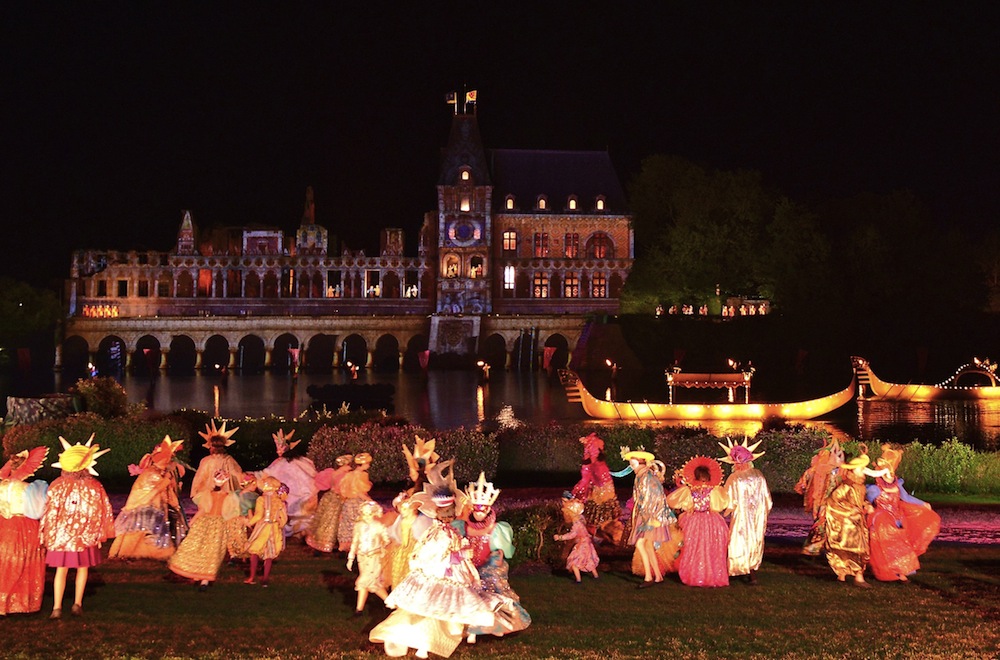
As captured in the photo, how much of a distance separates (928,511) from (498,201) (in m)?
76.9

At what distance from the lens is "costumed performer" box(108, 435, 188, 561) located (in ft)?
46.1

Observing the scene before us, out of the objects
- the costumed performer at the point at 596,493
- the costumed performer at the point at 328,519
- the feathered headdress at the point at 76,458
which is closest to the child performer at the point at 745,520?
the costumed performer at the point at 596,493

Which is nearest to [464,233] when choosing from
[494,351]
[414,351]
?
[494,351]

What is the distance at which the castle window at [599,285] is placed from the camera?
87500 millimetres

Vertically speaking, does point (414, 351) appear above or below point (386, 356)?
above

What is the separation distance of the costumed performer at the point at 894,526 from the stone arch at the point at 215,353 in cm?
7771

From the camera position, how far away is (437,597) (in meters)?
9.77

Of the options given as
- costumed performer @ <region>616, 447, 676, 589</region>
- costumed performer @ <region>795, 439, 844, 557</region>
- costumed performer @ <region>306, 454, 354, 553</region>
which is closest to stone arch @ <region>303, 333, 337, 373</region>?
costumed performer @ <region>306, 454, 354, 553</region>

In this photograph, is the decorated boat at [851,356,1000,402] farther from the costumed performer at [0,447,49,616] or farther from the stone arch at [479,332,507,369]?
the costumed performer at [0,447,49,616]

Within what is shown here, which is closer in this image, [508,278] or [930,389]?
[930,389]

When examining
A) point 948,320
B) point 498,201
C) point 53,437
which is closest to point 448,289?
point 498,201

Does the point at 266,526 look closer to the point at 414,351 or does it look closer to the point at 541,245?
the point at 414,351

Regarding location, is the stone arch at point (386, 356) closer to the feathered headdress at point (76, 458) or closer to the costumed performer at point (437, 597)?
the feathered headdress at point (76, 458)

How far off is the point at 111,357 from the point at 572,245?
42.8m
